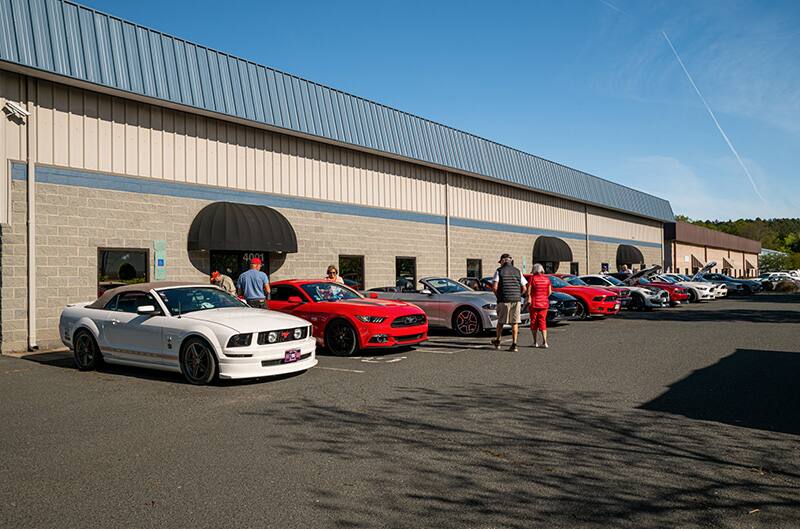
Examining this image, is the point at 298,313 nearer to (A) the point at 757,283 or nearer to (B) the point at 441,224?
(B) the point at 441,224

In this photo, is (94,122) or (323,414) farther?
(94,122)

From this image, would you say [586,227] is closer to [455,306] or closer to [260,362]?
[455,306]

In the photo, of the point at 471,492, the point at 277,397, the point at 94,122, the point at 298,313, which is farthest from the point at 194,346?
the point at 94,122

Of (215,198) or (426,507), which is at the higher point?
(215,198)

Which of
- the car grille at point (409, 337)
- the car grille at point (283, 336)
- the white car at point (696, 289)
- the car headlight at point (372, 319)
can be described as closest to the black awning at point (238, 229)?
the car headlight at point (372, 319)

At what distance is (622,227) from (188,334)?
40.3 meters

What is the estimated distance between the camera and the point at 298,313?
11.9 m

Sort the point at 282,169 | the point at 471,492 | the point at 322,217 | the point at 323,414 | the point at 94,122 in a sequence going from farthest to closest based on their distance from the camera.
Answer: the point at 322,217
the point at 282,169
the point at 94,122
the point at 323,414
the point at 471,492

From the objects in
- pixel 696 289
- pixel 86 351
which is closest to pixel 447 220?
pixel 696 289

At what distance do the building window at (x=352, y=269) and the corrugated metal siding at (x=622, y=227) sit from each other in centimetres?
2229

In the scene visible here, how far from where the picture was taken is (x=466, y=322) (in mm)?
14539

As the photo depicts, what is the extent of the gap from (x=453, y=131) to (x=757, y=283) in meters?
27.3

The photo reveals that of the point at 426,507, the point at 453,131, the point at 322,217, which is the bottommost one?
the point at 426,507

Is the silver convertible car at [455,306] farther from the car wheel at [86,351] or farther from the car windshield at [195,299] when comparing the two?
the car wheel at [86,351]
